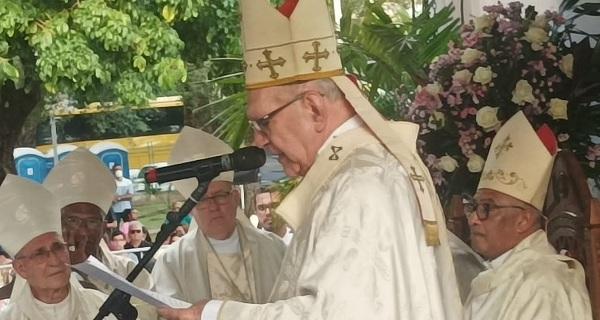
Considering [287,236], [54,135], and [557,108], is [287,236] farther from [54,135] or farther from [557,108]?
[557,108]

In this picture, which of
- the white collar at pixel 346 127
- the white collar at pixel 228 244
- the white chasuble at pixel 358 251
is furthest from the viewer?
the white collar at pixel 228 244

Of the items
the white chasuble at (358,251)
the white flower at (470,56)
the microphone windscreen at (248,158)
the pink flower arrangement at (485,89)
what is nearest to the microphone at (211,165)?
the microphone windscreen at (248,158)

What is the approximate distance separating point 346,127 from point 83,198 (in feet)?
1.64

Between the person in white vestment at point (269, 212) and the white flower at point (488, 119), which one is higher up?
the white flower at point (488, 119)

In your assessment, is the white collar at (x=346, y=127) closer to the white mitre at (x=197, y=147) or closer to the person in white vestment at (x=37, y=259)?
the white mitre at (x=197, y=147)

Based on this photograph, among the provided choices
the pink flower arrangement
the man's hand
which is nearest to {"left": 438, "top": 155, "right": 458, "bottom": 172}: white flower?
the pink flower arrangement

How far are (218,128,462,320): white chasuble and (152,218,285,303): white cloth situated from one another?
0.48 feet

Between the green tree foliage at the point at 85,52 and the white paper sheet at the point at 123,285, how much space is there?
0.22 meters

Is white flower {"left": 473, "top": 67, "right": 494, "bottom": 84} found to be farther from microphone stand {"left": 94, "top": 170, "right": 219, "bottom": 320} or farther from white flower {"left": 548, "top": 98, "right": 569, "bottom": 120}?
microphone stand {"left": 94, "top": 170, "right": 219, "bottom": 320}

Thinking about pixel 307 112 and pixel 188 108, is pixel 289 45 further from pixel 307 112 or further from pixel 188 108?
pixel 188 108

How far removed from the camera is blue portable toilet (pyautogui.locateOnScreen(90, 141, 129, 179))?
201 cm

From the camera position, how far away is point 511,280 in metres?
2.12

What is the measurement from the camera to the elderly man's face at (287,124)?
183cm

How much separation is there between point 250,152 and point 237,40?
22 cm
